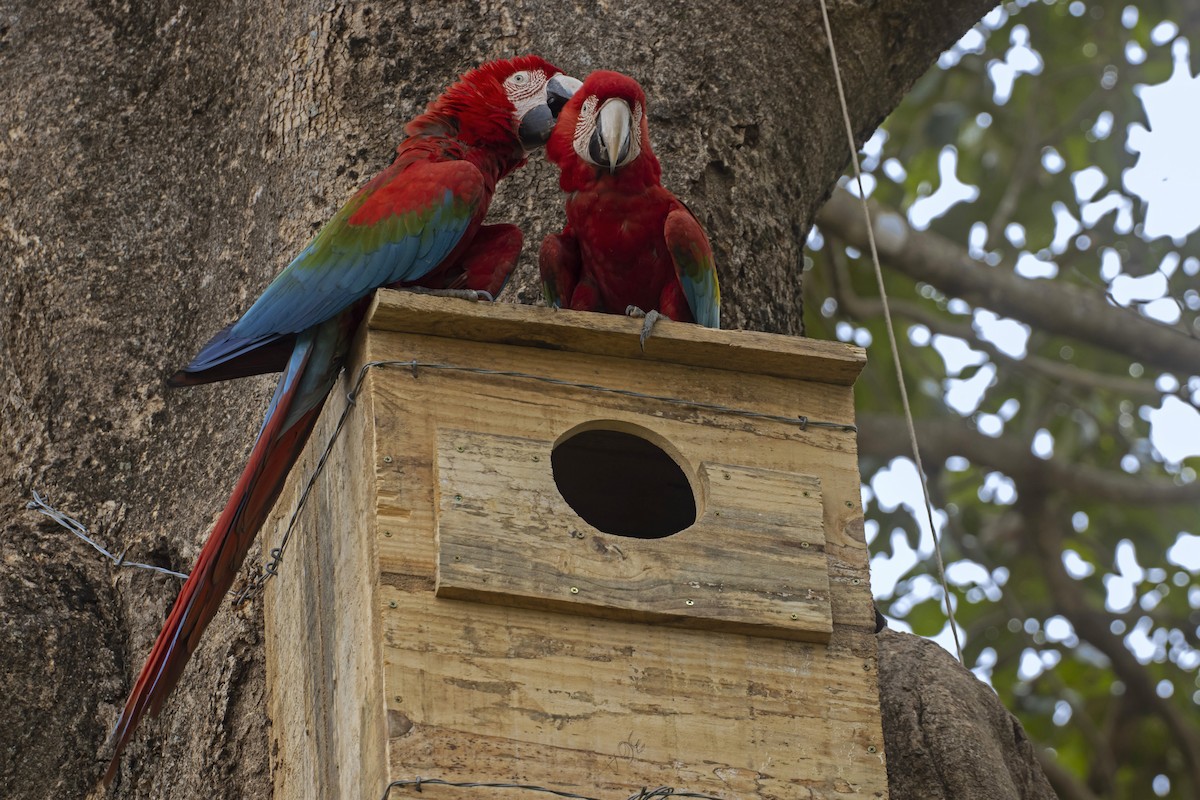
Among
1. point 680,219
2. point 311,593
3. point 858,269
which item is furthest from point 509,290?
point 858,269

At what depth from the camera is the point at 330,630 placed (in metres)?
2.35

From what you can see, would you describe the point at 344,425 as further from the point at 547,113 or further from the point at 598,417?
the point at 547,113

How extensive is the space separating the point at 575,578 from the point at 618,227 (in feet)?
2.56

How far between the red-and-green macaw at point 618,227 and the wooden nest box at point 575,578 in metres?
0.29

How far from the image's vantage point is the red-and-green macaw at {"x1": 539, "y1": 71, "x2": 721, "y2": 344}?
2645 mm

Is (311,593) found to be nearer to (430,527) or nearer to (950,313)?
(430,527)

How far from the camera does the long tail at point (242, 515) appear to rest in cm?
231

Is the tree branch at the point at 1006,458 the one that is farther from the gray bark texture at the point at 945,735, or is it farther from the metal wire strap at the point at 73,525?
the metal wire strap at the point at 73,525

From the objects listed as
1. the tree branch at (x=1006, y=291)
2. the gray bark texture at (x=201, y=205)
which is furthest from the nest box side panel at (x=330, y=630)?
the tree branch at (x=1006, y=291)

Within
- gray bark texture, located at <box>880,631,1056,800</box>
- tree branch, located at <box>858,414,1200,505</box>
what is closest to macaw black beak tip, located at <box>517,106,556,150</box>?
gray bark texture, located at <box>880,631,1056,800</box>

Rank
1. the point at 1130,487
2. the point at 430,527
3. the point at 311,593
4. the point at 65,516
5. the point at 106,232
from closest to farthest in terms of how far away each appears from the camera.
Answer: the point at 430,527 < the point at 311,593 < the point at 65,516 < the point at 106,232 < the point at 1130,487

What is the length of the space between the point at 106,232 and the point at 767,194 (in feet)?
4.25

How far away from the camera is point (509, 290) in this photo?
9.66ft

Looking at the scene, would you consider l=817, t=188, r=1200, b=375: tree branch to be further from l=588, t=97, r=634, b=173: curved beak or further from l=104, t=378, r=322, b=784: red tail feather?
l=104, t=378, r=322, b=784: red tail feather
